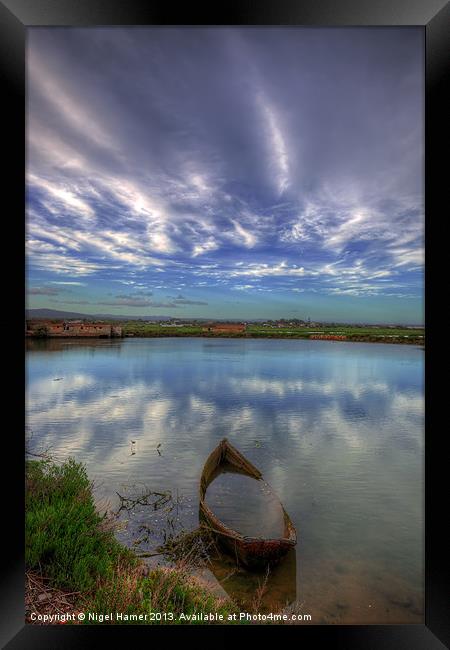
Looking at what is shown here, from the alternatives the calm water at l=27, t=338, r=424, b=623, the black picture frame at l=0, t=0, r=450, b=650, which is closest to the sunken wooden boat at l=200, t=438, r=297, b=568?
the calm water at l=27, t=338, r=424, b=623

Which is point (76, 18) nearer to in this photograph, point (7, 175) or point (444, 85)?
point (7, 175)

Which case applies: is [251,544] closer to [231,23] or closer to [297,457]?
[231,23]

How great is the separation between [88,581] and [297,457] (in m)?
7.39

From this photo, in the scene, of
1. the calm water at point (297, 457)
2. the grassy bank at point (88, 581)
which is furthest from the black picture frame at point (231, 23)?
the grassy bank at point (88, 581)

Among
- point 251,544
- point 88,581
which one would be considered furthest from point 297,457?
point 88,581

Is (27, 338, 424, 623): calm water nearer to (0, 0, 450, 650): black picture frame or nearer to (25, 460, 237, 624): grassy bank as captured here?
(0, 0, 450, 650): black picture frame

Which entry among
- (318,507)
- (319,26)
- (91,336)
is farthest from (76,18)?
(91,336)

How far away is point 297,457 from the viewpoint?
883cm

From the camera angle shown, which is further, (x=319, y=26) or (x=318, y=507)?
(x=318, y=507)

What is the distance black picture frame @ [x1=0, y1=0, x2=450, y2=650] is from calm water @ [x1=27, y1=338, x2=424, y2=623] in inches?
13.8

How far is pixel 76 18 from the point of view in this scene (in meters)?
1.86

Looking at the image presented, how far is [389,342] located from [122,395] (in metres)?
50.7

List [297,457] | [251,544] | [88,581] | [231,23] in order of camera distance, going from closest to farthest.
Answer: [231,23]
[88,581]
[251,544]
[297,457]

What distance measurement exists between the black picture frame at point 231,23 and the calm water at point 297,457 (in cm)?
35
